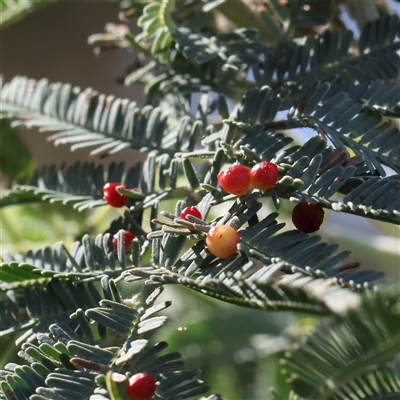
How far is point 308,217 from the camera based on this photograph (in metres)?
0.30

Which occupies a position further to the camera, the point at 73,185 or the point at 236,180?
the point at 73,185

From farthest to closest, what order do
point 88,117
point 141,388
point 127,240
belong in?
point 88,117, point 127,240, point 141,388

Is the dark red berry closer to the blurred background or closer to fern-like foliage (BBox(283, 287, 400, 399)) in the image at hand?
fern-like foliage (BBox(283, 287, 400, 399))

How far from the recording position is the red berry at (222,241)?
27cm

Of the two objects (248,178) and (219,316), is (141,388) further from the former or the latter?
(219,316)

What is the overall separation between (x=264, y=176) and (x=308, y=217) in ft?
0.11

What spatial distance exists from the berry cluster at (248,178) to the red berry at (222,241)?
3 centimetres

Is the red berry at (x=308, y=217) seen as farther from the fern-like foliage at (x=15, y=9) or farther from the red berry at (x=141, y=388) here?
the fern-like foliage at (x=15, y=9)

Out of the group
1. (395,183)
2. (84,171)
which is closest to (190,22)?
(84,171)

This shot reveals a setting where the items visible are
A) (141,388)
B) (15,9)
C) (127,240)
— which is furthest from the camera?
(15,9)

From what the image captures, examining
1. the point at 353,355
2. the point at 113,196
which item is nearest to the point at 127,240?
the point at 113,196

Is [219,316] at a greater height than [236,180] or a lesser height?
lesser

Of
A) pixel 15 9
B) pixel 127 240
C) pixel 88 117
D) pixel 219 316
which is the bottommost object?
pixel 219 316

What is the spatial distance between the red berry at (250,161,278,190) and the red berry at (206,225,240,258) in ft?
0.11
